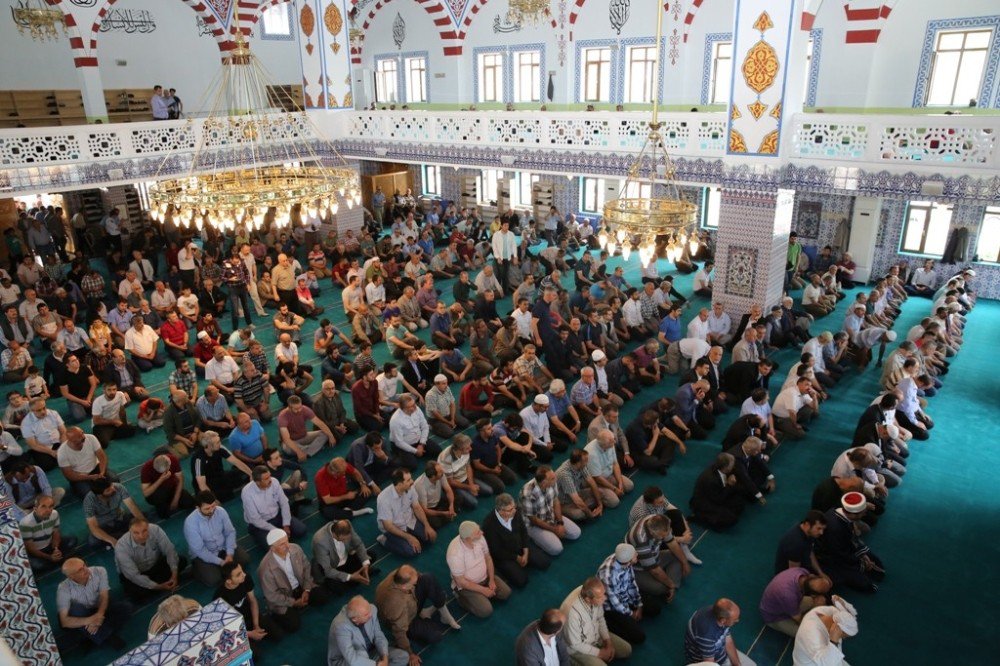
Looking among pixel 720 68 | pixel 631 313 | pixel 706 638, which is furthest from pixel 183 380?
pixel 720 68

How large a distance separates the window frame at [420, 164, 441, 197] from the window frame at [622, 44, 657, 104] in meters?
6.79

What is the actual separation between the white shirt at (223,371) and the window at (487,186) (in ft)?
40.6

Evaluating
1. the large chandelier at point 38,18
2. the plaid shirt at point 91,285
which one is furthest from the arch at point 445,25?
the plaid shirt at point 91,285

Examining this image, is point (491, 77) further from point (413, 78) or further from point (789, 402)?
point (789, 402)

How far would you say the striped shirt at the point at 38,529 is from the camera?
5867 mm

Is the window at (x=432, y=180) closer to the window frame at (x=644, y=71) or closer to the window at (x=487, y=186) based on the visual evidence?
the window at (x=487, y=186)

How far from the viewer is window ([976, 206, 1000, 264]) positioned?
1246 centimetres

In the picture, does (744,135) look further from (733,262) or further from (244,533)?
(244,533)

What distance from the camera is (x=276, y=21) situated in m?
19.6

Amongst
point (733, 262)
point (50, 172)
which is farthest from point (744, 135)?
point (50, 172)

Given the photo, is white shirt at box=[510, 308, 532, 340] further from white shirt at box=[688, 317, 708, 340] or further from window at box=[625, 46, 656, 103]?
window at box=[625, 46, 656, 103]

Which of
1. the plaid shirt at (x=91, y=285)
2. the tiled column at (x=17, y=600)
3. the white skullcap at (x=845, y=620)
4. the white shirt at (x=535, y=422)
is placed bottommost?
the white shirt at (x=535, y=422)

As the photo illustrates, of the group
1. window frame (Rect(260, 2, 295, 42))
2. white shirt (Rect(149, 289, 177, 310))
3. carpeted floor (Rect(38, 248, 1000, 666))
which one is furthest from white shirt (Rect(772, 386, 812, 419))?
window frame (Rect(260, 2, 295, 42))

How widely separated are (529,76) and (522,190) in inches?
116
